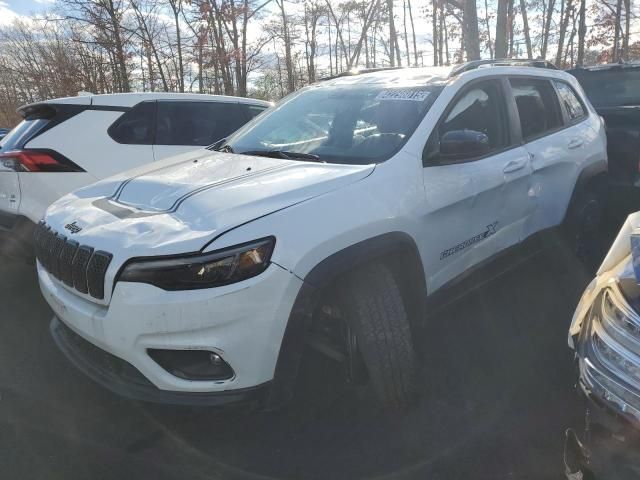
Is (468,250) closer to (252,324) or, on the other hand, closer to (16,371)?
(252,324)

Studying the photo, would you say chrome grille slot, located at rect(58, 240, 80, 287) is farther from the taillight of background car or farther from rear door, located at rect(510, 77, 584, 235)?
rear door, located at rect(510, 77, 584, 235)

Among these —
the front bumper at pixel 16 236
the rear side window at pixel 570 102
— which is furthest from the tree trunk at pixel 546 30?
the front bumper at pixel 16 236

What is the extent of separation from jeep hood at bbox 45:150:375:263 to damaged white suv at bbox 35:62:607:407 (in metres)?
0.01

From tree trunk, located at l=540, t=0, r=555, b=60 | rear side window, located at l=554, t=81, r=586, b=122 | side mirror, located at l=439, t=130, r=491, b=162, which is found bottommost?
side mirror, located at l=439, t=130, r=491, b=162

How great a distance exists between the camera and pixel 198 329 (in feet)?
6.32

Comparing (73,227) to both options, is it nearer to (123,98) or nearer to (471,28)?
(123,98)

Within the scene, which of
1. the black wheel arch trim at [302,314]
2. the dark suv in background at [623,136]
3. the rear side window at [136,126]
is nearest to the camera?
the black wheel arch trim at [302,314]

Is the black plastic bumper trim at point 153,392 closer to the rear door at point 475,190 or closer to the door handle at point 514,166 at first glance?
the rear door at point 475,190

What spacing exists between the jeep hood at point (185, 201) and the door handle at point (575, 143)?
2.26 meters

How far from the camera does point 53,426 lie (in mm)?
2580

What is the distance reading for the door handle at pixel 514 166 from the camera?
3257 millimetres

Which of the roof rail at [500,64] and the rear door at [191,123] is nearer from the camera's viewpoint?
the roof rail at [500,64]

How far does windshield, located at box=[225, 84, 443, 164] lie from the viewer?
9.22ft

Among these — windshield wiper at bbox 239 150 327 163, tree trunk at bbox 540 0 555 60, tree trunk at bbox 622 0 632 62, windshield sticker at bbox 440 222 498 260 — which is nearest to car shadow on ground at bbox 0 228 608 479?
windshield sticker at bbox 440 222 498 260
